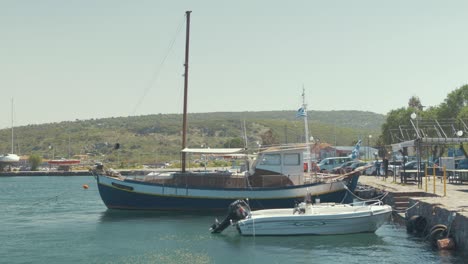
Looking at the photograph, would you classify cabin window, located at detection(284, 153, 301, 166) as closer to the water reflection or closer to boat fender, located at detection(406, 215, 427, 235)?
the water reflection

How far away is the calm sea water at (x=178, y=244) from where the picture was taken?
965 inches

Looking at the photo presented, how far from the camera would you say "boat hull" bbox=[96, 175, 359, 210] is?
116ft

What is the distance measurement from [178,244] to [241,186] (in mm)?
9145

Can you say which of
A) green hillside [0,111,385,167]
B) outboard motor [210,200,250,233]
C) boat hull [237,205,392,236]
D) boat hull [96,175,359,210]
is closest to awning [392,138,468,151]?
boat hull [96,175,359,210]

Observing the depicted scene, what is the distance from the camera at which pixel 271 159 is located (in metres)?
36.7

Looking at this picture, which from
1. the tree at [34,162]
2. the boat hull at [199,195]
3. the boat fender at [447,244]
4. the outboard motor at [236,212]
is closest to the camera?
the boat fender at [447,244]

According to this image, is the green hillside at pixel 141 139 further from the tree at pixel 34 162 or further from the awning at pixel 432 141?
the awning at pixel 432 141

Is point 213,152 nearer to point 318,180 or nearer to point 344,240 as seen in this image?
point 318,180

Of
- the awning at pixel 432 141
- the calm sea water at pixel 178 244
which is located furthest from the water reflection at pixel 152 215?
the awning at pixel 432 141

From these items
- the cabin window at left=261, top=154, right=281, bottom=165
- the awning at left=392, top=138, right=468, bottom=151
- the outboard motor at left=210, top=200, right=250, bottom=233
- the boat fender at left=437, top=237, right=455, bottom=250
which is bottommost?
the boat fender at left=437, top=237, right=455, bottom=250

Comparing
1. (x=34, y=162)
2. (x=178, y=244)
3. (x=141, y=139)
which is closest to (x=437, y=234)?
(x=178, y=244)

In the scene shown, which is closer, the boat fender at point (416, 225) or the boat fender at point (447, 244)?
the boat fender at point (447, 244)

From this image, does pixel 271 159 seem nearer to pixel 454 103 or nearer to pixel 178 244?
pixel 178 244

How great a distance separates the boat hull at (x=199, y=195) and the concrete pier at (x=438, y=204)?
333cm
